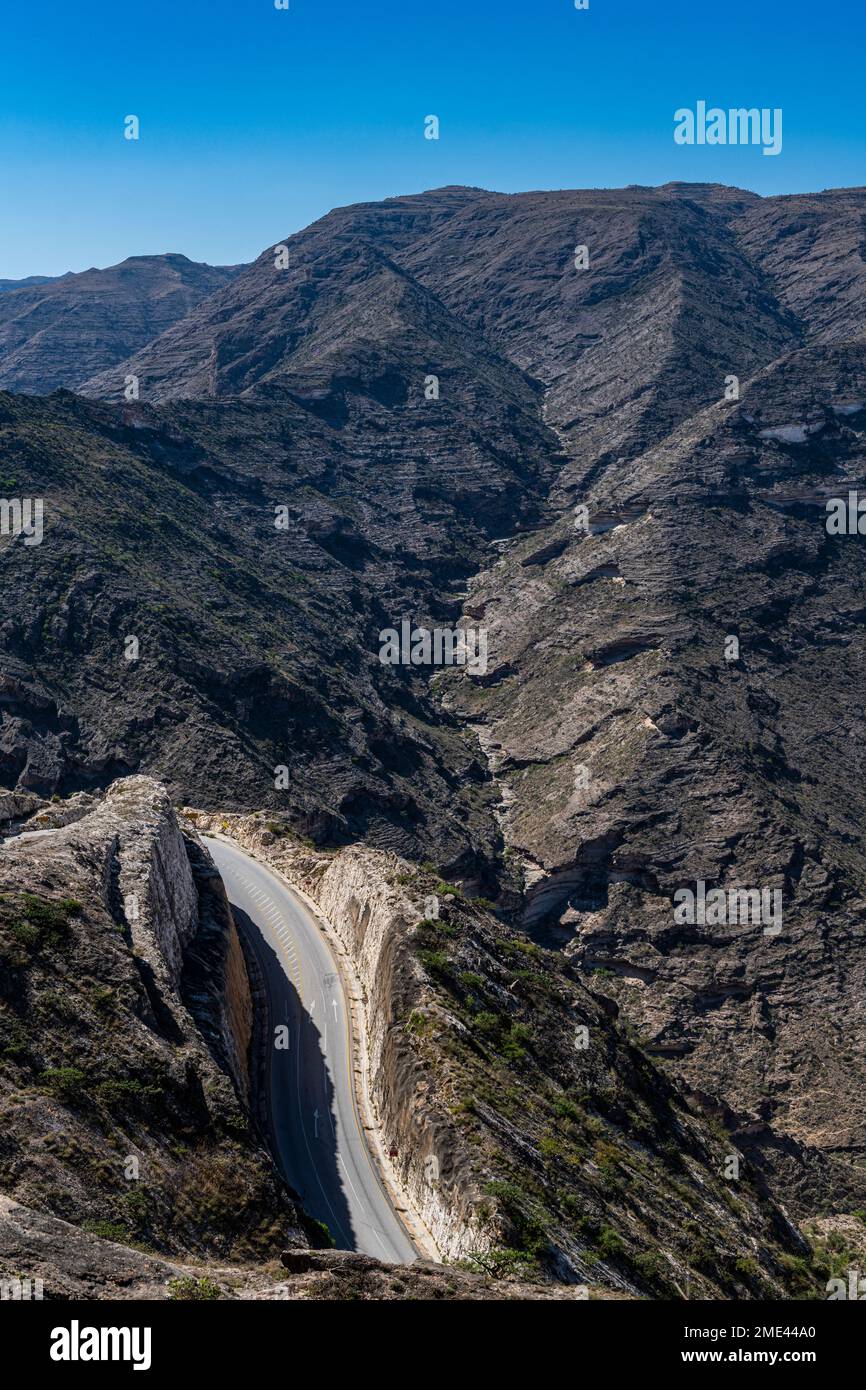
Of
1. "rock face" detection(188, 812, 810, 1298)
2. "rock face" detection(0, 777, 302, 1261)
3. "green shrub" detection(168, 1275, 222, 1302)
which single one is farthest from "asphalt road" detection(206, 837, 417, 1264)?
"green shrub" detection(168, 1275, 222, 1302)

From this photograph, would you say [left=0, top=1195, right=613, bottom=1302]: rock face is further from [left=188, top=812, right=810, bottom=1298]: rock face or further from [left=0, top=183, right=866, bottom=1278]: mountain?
[left=0, top=183, right=866, bottom=1278]: mountain

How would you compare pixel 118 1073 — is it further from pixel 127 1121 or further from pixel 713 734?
pixel 713 734

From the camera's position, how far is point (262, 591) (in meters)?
118

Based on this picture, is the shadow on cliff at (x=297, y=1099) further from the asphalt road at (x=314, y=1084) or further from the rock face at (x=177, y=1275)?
the rock face at (x=177, y=1275)

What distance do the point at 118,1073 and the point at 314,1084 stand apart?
11908 millimetres

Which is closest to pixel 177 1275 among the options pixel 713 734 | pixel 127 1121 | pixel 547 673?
pixel 127 1121

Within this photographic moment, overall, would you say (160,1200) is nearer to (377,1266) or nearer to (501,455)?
(377,1266)

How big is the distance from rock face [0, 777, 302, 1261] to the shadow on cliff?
5.94 ft

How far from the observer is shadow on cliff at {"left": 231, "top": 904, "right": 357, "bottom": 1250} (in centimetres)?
2866

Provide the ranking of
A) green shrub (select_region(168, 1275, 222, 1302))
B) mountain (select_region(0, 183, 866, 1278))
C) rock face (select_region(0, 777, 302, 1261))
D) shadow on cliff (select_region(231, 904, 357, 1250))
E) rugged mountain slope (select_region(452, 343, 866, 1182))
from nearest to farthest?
green shrub (select_region(168, 1275, 222, 1302)) < rock face (select_region(0, 777, 302, 1261)) < shadow on cliff (select_region(231, 904, 357, 1250)) < rugged mountain slope (select_region(452, 343, 866, 1182)) < mountain (select_region(0, 183, 866, 1278))

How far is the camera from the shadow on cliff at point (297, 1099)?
28656mm

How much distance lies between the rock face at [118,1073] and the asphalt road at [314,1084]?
2241mm
